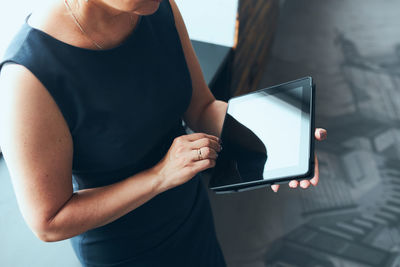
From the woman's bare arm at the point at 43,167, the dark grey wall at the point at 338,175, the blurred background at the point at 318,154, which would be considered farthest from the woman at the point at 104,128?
the dark grey wall at the point at 338,175

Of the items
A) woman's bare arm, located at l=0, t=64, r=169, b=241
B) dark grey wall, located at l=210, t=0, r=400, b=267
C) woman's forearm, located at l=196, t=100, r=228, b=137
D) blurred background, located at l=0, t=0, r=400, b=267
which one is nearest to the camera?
woman's bare arm, located at l=0, t=64, r=169, b=241

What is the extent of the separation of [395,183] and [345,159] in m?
0.26

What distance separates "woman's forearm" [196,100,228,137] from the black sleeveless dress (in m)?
0.09

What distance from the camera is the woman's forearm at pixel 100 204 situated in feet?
2.29

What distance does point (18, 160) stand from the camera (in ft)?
2.01

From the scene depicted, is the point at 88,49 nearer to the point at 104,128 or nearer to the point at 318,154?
the point at 104,128

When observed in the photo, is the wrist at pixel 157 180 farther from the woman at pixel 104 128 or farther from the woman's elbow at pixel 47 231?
the woman's elbow at pixel 47 231

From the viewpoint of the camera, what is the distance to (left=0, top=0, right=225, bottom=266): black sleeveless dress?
65 cm

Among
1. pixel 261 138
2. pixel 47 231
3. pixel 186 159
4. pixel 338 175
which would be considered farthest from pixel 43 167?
pixel 338 175

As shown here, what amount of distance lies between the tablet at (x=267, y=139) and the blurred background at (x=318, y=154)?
42cm

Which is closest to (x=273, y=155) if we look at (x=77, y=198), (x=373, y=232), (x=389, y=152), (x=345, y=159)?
(x=77, y=198)

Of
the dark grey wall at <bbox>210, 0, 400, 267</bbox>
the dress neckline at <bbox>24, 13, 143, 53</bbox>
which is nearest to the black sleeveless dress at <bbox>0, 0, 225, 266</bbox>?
the dress neckline at <bbox>24, 13, 143, 53</bbox>

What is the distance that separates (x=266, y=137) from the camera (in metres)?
0.84

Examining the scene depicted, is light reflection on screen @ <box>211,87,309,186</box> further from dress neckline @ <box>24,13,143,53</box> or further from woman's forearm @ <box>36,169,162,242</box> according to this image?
dress neckline @ <box>24,13,143,53</box>
